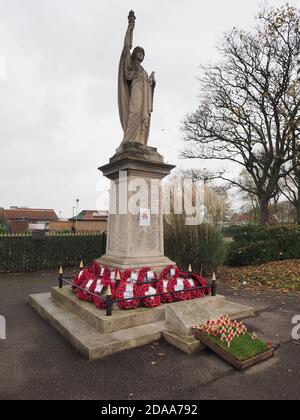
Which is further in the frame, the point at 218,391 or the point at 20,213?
the point at 20,213

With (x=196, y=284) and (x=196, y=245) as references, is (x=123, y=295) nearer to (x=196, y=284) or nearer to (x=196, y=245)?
(x=196, y=284)

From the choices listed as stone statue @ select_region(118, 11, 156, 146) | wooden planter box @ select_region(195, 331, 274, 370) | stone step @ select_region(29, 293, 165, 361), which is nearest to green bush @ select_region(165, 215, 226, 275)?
stone statue @ select_region(118, 11, 156, 146)

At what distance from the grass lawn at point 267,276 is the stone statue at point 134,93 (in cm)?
570

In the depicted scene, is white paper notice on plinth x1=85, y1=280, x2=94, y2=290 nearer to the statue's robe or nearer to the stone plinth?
the stone plinth

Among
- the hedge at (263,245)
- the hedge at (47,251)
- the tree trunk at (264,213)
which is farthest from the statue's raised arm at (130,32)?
the tree trunk at (264,213)

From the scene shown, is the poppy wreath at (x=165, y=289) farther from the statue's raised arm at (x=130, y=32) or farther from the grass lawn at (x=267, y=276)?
the statue's raised arm at (x=130, y=32)

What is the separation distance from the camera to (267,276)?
9.81 meters

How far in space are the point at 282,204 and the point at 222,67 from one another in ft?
125

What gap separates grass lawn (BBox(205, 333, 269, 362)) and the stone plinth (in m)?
2.37

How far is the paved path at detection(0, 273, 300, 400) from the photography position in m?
2.91

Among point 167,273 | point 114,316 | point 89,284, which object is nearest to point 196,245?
point 167,273
